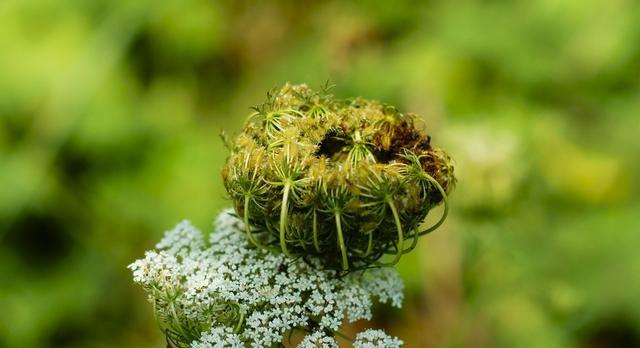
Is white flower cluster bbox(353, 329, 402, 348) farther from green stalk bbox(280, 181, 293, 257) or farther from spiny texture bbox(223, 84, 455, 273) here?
green stalk bbox(280, 181, 293, 257)

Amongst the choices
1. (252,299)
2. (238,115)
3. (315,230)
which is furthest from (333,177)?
(238,115)

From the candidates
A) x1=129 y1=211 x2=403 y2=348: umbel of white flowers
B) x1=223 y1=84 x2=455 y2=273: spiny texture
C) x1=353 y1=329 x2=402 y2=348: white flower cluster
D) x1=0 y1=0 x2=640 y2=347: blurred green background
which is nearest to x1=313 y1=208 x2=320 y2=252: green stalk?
x1=223 y1=84 x2=455 y2=273: spiny texture

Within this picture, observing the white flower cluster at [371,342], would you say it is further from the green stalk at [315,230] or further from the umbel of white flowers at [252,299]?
the green stalk at [315,230]

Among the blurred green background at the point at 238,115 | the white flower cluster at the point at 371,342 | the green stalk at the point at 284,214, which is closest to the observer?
the green stalk at the point at 284,214

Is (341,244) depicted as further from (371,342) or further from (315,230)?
(371,342)

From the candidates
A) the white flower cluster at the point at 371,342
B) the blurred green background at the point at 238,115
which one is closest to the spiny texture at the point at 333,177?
the white flower cluster at the point at 371,342

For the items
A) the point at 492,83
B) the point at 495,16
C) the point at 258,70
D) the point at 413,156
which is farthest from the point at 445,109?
the point at 413,156

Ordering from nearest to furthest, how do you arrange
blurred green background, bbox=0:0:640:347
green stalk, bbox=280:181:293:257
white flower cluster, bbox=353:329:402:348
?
1. green stalk, bbox=280:181:293:257
2. white flower cluster, bbox=353:329:402:348
3. blurred green background, bbox=0:0:640:347
